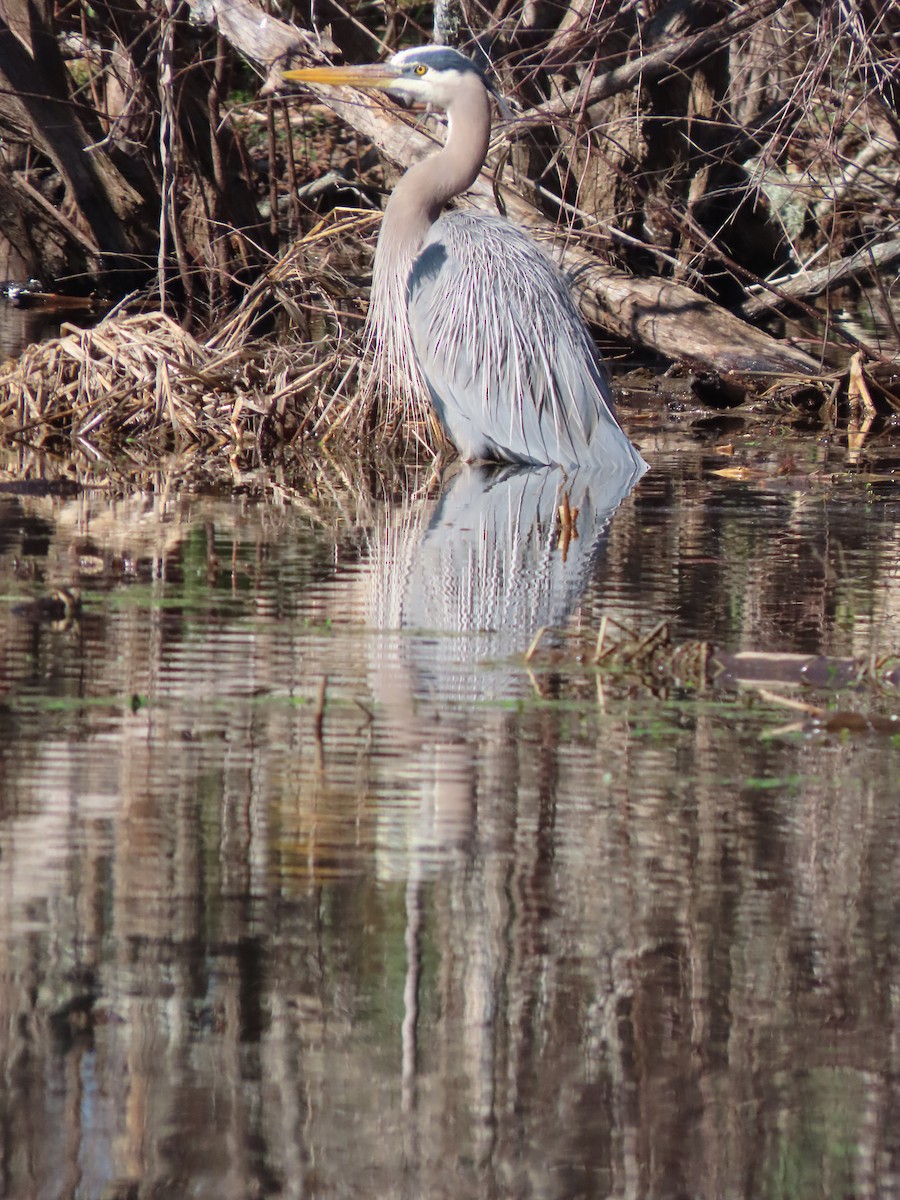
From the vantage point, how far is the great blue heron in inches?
336

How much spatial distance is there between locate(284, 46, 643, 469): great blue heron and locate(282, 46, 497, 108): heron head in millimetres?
12

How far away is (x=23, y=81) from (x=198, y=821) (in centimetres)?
1134

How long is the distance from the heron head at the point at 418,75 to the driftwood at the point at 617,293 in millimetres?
1689

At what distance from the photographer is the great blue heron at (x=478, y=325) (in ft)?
28.0

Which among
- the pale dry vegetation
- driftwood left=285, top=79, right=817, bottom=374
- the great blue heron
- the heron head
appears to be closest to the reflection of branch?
the pale dry vegetation

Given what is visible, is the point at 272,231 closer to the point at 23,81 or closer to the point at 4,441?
the point at 23,81

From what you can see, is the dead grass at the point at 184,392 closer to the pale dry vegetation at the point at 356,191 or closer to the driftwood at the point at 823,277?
the pale dry vegetation at the point at 356,191

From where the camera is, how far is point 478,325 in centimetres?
862

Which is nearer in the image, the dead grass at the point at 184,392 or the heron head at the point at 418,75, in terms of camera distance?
the dead grass at the point at 184,392

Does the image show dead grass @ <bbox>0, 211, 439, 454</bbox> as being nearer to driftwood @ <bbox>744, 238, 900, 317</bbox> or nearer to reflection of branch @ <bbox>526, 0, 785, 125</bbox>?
reflection of branch @ <bbox>526, 0, 785, 125</bbox>

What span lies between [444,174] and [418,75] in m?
0.58

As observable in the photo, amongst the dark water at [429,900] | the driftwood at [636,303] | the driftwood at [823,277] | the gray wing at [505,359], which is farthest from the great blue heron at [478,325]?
the driftwood at [823,277]

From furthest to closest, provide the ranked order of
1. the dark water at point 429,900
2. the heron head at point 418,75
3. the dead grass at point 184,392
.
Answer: the heron head at point 418,75 < the dead grass at point 184,392 < the dark water at point 429,900

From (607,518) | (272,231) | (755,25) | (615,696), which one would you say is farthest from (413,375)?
(272,231)
